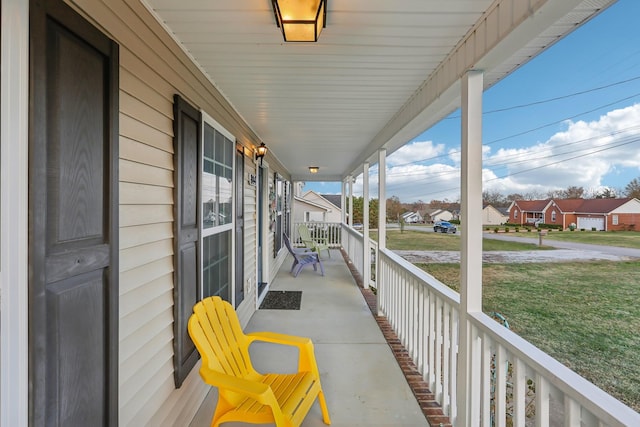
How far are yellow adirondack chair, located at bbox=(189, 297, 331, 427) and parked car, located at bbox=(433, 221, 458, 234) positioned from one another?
136cm

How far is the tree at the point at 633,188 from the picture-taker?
110cm

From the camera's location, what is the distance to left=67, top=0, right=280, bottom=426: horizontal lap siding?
1.39 metres

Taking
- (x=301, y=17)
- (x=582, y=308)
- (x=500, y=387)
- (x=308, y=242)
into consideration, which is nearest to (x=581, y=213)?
(x=582, y=308)

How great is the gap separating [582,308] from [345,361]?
196 cm

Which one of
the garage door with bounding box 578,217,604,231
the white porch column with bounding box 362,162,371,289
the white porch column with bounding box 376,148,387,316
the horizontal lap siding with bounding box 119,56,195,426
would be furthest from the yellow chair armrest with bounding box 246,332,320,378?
the white porch column with bounding box 362,162,371,289

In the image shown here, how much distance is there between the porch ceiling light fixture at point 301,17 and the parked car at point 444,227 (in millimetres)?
1620

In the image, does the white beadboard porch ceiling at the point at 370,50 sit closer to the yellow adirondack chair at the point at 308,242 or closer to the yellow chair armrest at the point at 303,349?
the yellow chair armrest at the point at 303,349

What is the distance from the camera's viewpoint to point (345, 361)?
288 cm

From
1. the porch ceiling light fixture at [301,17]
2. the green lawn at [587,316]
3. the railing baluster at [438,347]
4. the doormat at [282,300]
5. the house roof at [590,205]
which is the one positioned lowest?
the doormat at [282,300]

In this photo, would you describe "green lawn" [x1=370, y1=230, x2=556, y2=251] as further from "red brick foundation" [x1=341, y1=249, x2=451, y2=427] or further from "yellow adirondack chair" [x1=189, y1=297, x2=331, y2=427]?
"yellow adirondack chair" [x1=189, y1=297, x2=331, y2=427]

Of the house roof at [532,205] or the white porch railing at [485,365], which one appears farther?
the house roof at [532,205]

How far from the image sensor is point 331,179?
10453 mm

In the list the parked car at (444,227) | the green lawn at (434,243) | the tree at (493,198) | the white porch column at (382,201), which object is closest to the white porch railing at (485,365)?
the green lawn at (434,243)

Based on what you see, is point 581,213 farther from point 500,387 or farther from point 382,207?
point 382,207
